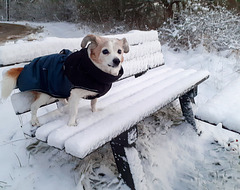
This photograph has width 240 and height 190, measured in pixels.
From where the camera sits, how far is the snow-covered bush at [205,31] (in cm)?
446

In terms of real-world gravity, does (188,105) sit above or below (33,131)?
below

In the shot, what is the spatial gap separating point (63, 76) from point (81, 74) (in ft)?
0.62

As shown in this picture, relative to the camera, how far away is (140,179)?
1.50m

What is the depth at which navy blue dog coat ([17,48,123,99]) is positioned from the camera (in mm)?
1399

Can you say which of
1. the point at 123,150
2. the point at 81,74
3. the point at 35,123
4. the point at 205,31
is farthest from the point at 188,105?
the point at 205,31

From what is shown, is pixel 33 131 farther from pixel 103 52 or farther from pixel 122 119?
pixel 103 52

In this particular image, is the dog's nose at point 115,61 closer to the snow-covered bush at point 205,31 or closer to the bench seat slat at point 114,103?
the bench seat slat at point 114,103

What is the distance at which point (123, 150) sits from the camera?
1456mm

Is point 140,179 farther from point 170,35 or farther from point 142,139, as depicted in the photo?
point 170,35

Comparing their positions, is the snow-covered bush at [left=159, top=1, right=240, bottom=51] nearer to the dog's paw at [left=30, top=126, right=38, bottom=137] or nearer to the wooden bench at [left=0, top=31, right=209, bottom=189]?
the wooden bench at [left=0, top=31, right=209, bottom=189]

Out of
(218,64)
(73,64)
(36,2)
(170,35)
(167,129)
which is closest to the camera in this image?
(73,64)

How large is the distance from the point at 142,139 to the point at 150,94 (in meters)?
0.53

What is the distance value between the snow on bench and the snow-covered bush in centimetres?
328

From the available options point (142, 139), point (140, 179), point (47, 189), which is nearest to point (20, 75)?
point (47, 189)
